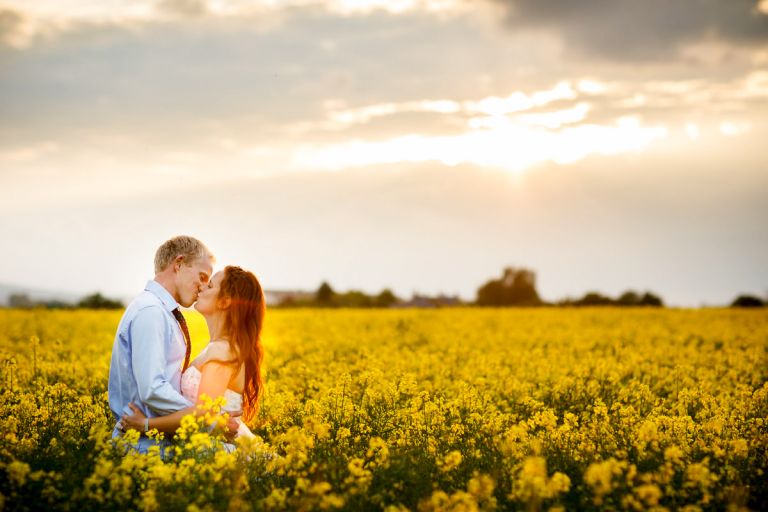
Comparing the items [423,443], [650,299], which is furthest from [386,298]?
[423,443]

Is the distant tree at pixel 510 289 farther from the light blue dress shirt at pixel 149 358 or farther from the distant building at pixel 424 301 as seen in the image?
the light blue dress shirt at pixel 149 358

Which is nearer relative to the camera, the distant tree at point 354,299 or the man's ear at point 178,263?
the man's ear at point 178,263

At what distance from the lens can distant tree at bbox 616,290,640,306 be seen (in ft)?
162

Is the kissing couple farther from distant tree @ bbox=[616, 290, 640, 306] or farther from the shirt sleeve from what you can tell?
distant tree @ bbox=[616, 290, 640, 306]

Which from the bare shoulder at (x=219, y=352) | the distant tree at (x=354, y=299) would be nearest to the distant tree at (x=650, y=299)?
the distant tree at (x=354, y=299)


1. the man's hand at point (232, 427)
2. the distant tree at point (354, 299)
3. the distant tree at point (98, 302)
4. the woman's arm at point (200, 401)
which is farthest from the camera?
the distant tree at point (354, 299)

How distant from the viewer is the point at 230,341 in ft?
23.9

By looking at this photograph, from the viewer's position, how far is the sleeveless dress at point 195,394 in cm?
720

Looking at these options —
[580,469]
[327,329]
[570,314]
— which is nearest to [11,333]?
[327,329]

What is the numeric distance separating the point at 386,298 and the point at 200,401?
Answer: 4597 cm

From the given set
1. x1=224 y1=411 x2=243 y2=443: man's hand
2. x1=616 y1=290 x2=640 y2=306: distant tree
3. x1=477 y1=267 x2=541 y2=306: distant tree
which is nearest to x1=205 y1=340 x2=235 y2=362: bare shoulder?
x1=224 y1=411 x2=243 y2=443: man's hand

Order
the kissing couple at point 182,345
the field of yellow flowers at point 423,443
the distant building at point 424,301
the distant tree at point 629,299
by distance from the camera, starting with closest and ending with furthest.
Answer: the field of yellow flowers at point 423,443
the kissing couple at point 182,345
the distant tree at point 629,299
the distant building at point 424,301

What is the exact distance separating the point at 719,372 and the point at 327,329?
42.1 ft

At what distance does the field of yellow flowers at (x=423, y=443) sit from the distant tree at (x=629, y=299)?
3440cm
